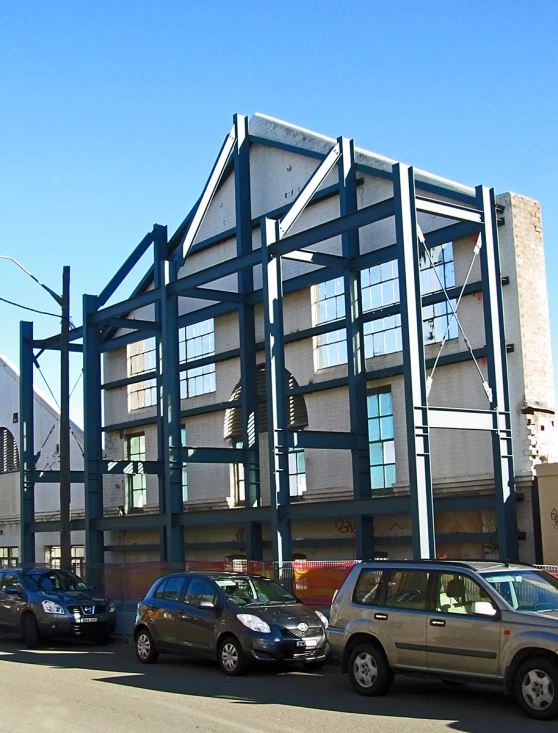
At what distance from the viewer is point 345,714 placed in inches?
416

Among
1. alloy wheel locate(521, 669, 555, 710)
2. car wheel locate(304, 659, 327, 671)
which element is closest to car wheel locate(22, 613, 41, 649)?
car wheel locate(304, 659, 327, 671)

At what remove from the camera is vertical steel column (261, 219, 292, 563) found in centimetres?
2127

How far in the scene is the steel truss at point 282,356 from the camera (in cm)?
1862

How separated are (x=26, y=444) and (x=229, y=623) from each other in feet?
62.4

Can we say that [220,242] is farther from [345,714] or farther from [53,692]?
[345,714]

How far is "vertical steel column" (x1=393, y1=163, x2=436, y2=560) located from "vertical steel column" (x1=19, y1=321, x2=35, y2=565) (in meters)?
16.9

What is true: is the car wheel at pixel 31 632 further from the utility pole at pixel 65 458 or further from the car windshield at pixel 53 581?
the utility pole at pixel 65 458

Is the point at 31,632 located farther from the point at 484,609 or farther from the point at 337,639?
the point at 484,609

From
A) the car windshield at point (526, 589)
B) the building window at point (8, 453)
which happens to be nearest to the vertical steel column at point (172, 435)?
the building window at point (8, 453)

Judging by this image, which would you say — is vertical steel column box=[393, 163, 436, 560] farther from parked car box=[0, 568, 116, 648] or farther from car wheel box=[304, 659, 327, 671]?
parked car box=[0, 568, 116, 648]

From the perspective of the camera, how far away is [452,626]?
10953 millimetres

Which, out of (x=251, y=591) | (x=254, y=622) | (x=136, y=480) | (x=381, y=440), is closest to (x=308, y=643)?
(x=254, y=622)

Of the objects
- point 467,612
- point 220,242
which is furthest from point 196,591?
point 220,242

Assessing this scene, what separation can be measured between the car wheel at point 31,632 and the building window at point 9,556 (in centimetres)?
1825
